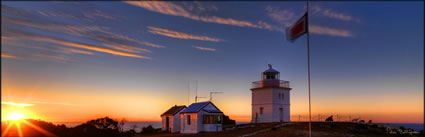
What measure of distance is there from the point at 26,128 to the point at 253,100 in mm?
29274

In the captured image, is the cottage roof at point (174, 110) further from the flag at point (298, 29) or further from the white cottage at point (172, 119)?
the flag at point (298, 29)

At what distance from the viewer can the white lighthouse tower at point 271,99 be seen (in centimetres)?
3991

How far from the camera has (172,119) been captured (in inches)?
1547

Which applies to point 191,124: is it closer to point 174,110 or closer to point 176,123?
point 176,123

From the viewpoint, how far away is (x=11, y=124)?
17062 mm

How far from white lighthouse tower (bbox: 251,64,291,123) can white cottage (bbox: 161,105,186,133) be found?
29.6ft

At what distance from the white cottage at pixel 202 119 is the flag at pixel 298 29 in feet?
50.8

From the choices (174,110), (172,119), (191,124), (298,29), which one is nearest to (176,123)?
(172,119)

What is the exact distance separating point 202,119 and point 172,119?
5.60 meters

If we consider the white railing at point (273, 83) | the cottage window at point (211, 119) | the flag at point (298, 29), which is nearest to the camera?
the flag at point (298, 29)

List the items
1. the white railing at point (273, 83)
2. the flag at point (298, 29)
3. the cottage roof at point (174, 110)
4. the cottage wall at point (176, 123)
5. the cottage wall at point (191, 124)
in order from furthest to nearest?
the white railing at point (273, 83), the cottage roof at point (174, 110), the cottage wall at point (176, 123), the cottage wall at point (191, 124), the flag at point (298, 29)

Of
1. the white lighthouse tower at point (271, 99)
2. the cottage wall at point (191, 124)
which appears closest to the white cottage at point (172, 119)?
the cottage wall at point (191, 124)

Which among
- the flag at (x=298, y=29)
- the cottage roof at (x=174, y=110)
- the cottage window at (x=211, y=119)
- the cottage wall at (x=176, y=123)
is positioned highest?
the flag at (x=298, y=29)

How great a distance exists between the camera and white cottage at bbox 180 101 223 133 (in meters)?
34.7
